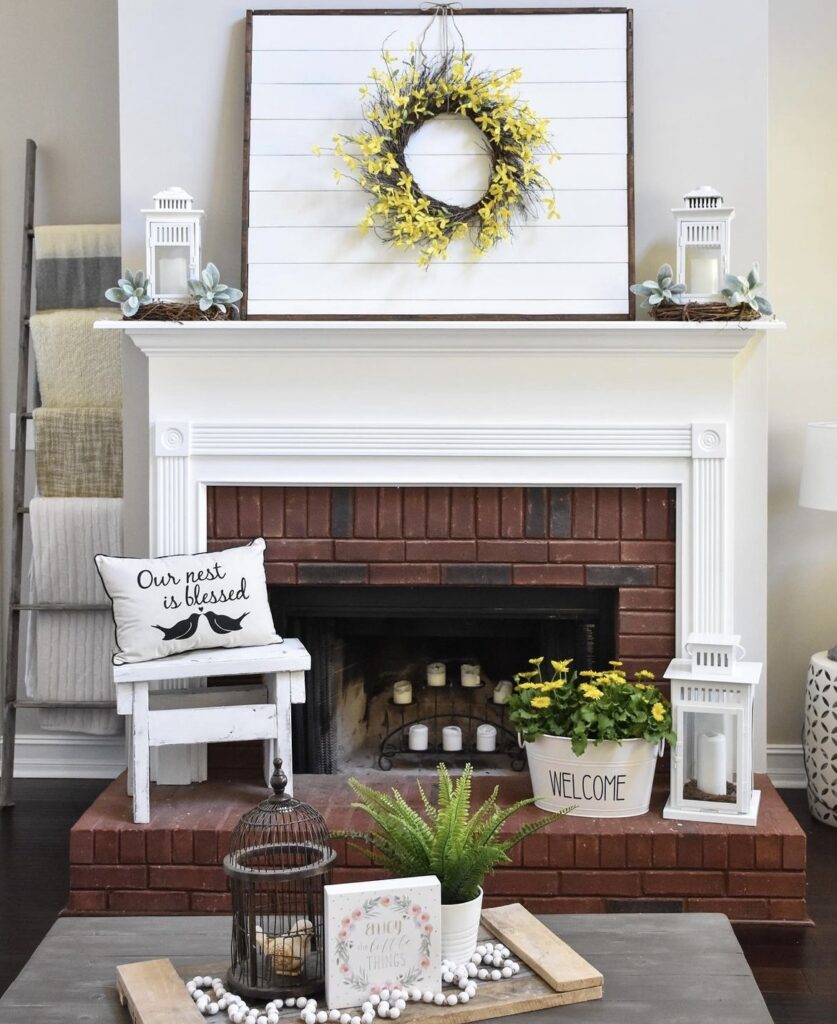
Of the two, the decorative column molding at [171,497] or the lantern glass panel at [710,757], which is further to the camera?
the decorative column molding at [171,497]

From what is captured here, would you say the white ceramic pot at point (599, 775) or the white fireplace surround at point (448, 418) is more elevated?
the white fireplace surround at point (448, 418)

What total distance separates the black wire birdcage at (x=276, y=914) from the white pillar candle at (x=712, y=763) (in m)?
1.39

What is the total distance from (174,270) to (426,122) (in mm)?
775

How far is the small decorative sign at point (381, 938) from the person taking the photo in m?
1.67

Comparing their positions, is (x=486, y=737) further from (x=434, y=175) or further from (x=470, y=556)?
(x=434, y=175)

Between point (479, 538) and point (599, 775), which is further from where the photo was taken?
point (479, 538)

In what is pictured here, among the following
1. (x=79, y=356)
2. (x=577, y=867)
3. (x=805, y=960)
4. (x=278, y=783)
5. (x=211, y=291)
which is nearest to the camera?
(x=278, y=783)

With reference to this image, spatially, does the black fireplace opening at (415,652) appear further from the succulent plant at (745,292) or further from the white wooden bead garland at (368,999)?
the white wooden bead garland at (368,999)

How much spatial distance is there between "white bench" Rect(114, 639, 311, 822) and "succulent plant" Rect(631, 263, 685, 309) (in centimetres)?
125

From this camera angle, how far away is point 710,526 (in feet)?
10.5

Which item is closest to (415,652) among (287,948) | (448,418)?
(448,418)

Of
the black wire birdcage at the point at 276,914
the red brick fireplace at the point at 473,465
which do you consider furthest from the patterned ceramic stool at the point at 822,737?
the black wire birdcage at the point at 276,914

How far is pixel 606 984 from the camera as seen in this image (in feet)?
5.88

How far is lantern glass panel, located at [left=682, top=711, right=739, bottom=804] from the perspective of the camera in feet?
9.74
